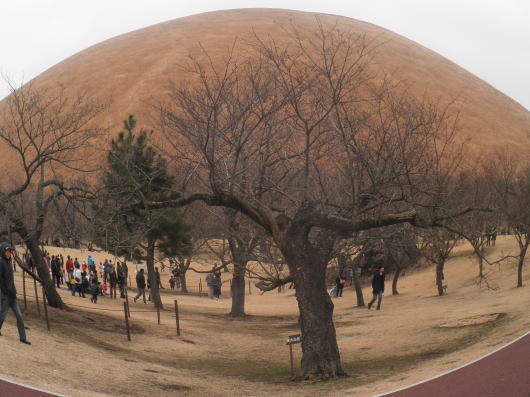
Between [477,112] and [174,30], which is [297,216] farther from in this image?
[174,30]

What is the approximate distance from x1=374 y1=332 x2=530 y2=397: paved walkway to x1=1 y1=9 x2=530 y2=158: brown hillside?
71240 millimetres

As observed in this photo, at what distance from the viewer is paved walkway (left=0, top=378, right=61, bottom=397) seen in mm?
7949

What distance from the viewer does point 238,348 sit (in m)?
17.0

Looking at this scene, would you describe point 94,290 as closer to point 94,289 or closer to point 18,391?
point 94,289

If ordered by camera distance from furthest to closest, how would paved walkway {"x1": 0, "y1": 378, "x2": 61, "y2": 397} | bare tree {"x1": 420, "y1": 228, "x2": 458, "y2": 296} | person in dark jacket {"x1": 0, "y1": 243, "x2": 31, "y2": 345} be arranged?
bare tree {"x1": 420, "y1": 228, "x2": 458, "y2": 296}, person in dark jacket {"x1": 0, "y1": 243, "x2": 31, "y2": 345}, paved walkway {"x1": 0, "y1": 378, "x2": 61, "y2": 397}

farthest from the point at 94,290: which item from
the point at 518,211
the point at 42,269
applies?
the point at 518,211

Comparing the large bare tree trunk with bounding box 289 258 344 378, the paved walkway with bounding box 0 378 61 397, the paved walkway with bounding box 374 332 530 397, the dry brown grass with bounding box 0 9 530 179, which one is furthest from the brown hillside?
the paved walkway with bounding box 0 378 61 397

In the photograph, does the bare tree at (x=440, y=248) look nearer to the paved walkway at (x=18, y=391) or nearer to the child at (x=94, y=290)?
the child at (x=94, y=290)

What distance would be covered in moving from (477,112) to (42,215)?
89204 mm

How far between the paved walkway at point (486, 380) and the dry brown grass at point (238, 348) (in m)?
0.69

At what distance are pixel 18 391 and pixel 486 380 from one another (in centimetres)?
597

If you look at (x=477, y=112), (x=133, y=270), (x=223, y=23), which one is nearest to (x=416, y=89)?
(x=477, y=112)

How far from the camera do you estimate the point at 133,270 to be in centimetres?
4678

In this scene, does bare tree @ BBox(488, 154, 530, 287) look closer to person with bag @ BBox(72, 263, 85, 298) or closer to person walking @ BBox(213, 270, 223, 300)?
person walking @ BBox(213, 270, 223, 300)
